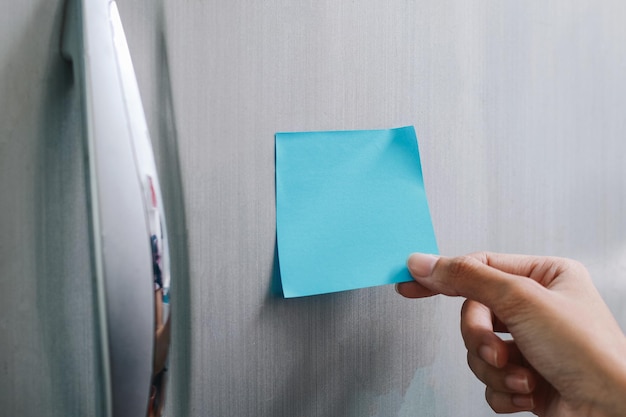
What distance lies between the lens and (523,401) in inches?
14.5

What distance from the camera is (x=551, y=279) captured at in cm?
36

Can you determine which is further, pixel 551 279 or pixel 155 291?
pixel 551 279

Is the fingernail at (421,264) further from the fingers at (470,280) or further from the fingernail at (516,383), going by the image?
the fingernail at (516,383)

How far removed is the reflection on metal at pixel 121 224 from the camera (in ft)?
0.64

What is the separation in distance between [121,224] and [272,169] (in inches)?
4.4

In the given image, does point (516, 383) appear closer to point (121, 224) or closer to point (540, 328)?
point (540, 328)

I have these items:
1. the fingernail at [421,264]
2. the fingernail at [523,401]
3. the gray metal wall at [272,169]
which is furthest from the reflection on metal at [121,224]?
the fingernail at [523,401]

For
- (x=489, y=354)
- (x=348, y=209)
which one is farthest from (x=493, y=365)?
(x=348, y=209)

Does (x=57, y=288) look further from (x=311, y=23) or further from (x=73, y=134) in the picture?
(x=311, y=23)

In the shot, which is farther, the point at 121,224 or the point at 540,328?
the point at 540,328

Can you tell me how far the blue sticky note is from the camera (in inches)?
11.5

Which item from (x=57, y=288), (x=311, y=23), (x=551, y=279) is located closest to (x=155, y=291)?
(x=57, y=288)

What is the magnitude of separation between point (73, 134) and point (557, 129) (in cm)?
37

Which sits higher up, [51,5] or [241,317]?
[51,5]
